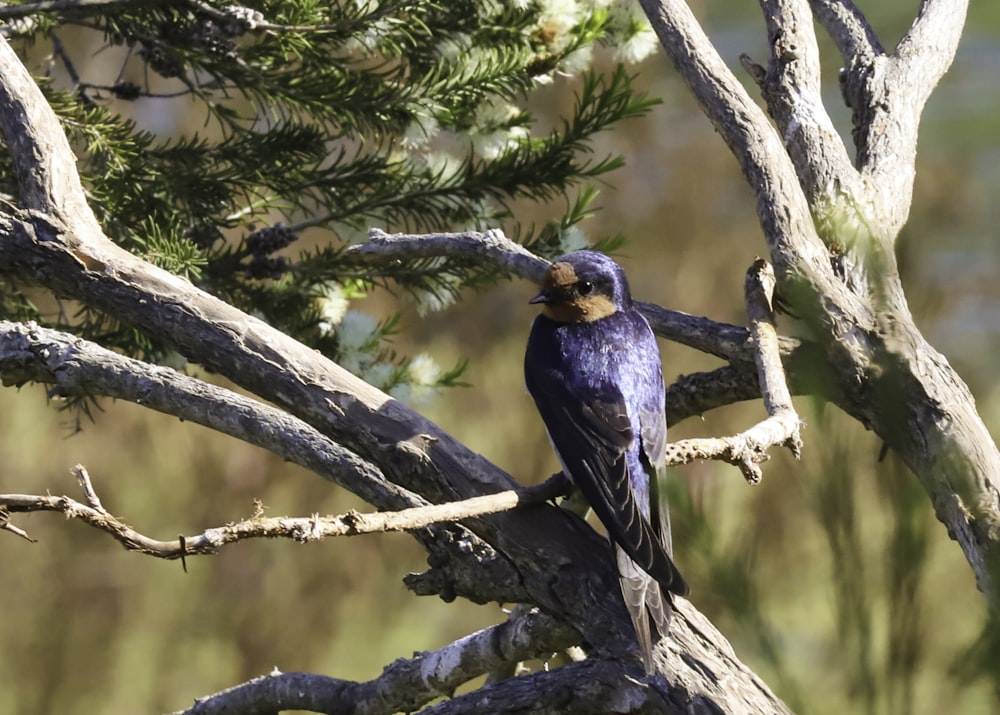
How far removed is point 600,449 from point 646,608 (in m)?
0.40

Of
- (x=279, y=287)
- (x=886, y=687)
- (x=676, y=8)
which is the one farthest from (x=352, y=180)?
(x=886, y=687)

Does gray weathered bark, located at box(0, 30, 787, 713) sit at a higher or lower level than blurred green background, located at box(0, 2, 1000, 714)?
lower

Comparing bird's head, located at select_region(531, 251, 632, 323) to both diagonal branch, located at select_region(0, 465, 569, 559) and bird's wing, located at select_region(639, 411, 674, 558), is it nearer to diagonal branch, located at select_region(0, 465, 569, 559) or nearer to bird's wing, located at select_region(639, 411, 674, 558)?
bird's wing, located at select_region(639, 411, 674, 558)

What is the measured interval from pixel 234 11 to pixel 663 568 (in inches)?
44.1

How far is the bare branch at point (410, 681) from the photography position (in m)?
1.55

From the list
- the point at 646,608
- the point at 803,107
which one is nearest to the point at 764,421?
the point at 646,608

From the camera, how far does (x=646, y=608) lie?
1317 mm

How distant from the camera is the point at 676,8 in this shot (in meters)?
1.86

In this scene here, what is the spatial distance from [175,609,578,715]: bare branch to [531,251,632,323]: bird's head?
1.80 feet

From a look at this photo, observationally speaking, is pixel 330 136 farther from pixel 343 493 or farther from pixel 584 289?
pixel 343 493

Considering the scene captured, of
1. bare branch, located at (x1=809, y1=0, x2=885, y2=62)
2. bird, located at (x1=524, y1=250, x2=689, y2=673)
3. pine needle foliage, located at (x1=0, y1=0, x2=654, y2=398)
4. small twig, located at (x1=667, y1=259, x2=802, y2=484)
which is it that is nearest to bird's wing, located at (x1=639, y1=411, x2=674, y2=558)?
bird, located at (x1=524, y1=250, x2=689, y2=673)

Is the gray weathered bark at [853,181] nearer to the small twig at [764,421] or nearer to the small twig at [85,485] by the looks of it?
the small twig at [764,421]

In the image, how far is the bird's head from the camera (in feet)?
6.26

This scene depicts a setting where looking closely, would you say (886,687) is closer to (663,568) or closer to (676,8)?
(663,568)
